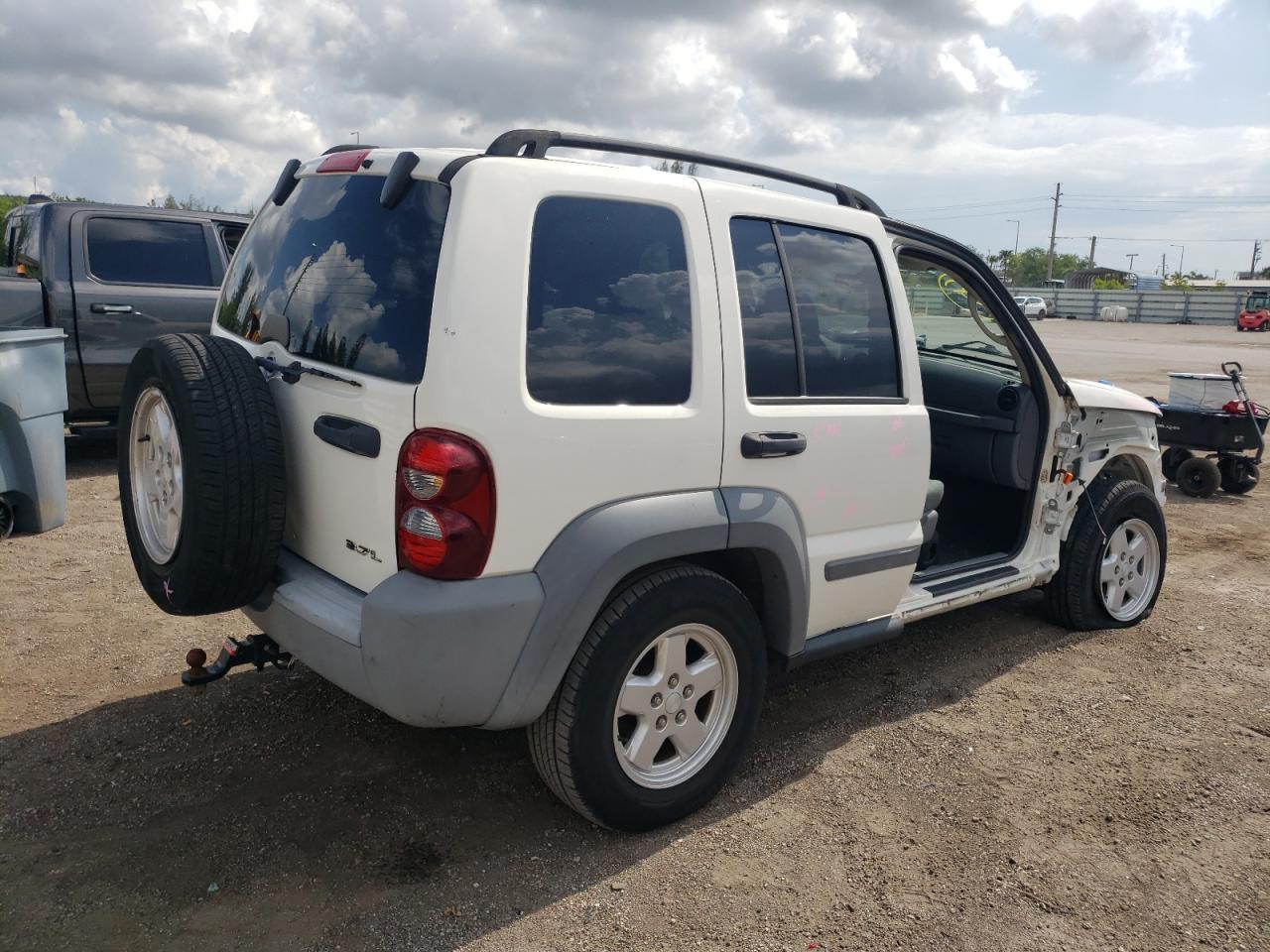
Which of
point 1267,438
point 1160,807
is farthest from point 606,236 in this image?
point 1267,438

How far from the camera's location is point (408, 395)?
8.04ft

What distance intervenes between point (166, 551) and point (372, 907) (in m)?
1.24

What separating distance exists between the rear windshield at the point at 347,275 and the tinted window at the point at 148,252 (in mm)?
4911

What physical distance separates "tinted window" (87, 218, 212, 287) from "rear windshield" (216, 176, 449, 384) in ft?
16.1

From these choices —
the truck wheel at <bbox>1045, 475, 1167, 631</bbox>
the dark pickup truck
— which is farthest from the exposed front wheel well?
the dark pickup truck

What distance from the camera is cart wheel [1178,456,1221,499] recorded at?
805 centimetres

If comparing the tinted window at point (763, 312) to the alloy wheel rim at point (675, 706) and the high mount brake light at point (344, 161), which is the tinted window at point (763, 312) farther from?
the high mount brake light at point (344, 161)

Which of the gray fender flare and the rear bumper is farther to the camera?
the gray fender flare

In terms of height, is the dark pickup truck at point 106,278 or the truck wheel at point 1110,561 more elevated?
the dark pickup truck at point 106,278

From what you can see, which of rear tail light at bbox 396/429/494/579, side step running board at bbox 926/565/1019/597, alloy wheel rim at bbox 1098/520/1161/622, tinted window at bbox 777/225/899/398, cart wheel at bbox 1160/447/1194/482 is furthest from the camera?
cart wheel at bbox 1160/447/1194/482

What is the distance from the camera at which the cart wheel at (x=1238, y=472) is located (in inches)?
320

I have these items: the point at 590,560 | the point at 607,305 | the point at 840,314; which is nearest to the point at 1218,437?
the point at 840,314

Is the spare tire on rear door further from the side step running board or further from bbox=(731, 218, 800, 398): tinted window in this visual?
the side step running board

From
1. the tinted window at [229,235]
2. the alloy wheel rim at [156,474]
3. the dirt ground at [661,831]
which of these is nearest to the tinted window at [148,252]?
the tinted window at [229,235]
